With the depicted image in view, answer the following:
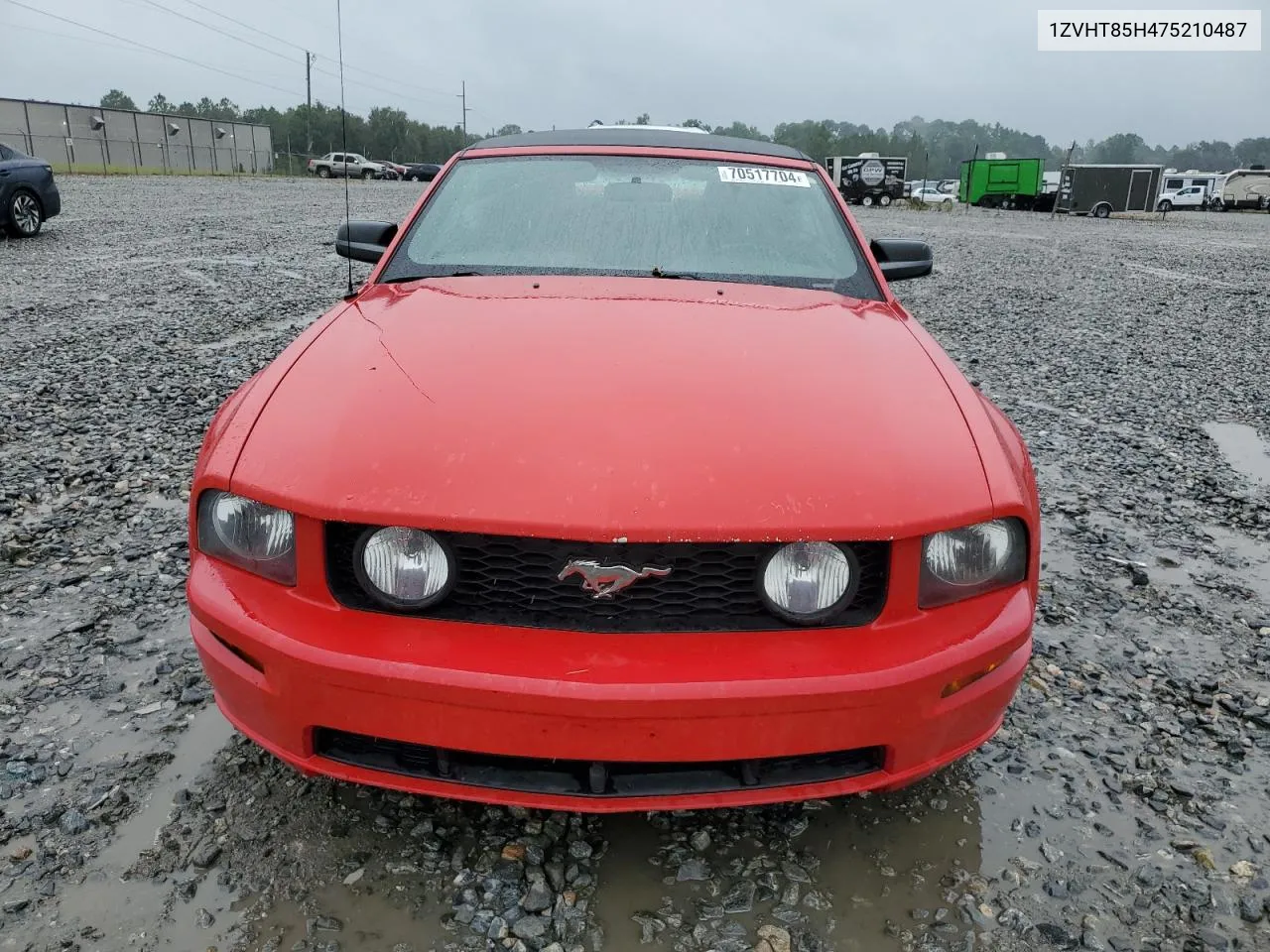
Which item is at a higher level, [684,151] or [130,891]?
[684,151]

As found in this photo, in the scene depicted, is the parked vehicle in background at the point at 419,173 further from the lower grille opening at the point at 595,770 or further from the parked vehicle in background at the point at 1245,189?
the parked vehicle in background at the point at 1245,189

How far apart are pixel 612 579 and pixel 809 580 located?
1.15ft

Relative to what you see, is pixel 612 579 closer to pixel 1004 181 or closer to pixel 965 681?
pixel 965 681

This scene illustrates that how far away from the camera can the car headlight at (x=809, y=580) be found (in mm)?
1562

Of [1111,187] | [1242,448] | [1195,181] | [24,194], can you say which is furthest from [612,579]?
[1195,181]

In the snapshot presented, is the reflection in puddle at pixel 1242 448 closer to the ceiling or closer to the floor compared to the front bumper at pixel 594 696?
closer to the floor

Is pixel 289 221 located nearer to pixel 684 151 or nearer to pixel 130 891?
pixel 684 151

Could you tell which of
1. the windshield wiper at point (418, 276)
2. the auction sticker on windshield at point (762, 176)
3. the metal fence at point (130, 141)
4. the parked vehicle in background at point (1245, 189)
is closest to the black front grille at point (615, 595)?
the windshield wiper at point (418, 276)

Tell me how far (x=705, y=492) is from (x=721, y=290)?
112 centimetres

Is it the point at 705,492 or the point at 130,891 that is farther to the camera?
the point at 130,891

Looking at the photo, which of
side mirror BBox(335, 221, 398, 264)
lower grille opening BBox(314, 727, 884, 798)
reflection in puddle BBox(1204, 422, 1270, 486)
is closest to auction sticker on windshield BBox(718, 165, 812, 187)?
side mirror BBox(335, 221, 398, 264)

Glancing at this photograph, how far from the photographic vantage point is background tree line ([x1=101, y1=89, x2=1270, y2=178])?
255 ft

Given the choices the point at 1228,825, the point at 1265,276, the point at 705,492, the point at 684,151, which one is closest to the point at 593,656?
the point at 705,492

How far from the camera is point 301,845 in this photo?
1799 mm
